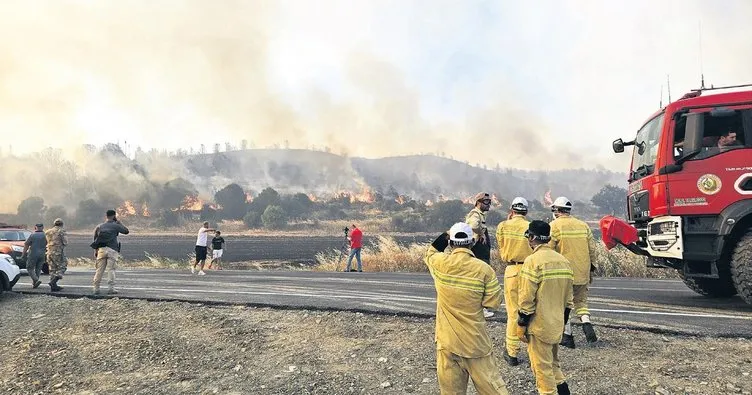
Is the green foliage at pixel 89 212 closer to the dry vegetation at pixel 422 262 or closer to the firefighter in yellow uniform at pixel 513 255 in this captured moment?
the dry vegetation at pixel 422 262

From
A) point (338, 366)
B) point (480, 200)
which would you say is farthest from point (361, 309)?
point (480, 200)

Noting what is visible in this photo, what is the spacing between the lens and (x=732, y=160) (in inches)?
305

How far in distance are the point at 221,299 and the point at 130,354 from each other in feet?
9.31

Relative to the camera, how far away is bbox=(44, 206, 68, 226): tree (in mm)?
105562

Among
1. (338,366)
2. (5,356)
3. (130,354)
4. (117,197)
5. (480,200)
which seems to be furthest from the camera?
(117,197)

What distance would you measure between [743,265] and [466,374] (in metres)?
5.91

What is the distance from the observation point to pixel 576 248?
6.06 metres

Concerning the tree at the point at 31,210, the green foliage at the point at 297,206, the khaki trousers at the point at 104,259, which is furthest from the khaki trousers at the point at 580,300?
the green foliage at the point at 297,206

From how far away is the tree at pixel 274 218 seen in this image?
122 meters

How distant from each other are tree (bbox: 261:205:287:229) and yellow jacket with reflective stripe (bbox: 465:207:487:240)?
118394 mm

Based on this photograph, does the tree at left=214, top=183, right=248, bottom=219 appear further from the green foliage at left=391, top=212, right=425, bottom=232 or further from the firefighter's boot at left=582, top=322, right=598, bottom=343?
the firefighter's boot at left=582, top=322, right=598, bottom=343

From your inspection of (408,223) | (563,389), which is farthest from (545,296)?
(408,223)

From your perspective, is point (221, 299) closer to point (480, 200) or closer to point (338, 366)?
point (338, 366)

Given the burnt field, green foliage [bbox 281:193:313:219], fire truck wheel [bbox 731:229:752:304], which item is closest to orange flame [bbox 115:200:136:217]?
the burnt field
